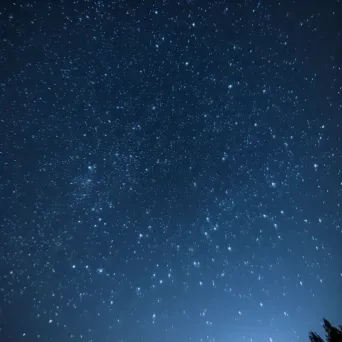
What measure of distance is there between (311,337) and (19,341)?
1335 inches

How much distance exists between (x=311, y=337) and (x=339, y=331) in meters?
1.17

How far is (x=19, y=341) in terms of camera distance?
34656mm

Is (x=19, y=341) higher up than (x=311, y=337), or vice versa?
(x=19, y=341)

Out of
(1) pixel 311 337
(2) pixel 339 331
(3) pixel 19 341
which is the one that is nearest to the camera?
(2) pixel 339 331

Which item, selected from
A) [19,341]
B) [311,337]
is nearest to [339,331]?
[311,337]

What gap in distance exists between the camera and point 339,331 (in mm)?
10117

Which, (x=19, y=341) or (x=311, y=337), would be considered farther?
(x=19, y=341)

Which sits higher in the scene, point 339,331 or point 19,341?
point 19,341

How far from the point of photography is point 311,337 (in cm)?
1098

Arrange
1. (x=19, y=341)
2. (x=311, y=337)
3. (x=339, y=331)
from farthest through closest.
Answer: (x=19, y=341) → (x=311, y=337) → (x=339, y=331)

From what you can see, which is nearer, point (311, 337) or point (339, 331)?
point (339, 331)

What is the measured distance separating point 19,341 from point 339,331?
35.0 m

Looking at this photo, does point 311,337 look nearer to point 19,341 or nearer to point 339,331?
point 339,331
